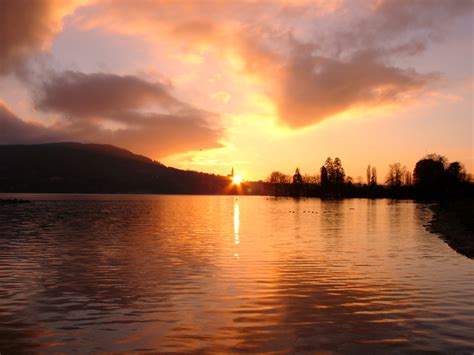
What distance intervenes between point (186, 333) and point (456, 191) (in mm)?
203653

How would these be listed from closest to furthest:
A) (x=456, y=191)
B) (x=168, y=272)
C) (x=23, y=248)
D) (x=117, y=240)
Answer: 1. (x=168, y=272)
2. (x=23, y=248)
3. (x=117, y=240)
4. (x=456, y=191)

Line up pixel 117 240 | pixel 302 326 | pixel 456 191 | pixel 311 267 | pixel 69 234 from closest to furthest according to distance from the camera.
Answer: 1. pixel 302 326
2. pixel 311 267
3. pixel 117 240
4. pixel 69 234
5. pixel 456 191

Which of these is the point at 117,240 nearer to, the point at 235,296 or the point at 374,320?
the point at 235,296

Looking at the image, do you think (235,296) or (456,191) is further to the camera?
(456,191)

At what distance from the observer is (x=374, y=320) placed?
18547 millimetres

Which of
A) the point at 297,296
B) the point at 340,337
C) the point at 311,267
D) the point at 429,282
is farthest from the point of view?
the point at 311,267

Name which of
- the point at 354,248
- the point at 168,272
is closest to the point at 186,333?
the point at 168,272

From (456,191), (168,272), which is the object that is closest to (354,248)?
(168,272)

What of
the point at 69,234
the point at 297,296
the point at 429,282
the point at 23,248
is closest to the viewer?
the point at 297,296

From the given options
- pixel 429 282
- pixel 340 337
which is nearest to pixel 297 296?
pixel 340 337

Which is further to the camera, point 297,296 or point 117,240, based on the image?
point 117,240

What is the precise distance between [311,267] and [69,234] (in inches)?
1444

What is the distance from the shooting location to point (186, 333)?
54.8ft

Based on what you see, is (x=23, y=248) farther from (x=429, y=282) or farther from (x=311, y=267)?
(x=429, y=282)
